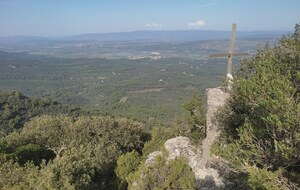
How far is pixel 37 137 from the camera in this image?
113ft

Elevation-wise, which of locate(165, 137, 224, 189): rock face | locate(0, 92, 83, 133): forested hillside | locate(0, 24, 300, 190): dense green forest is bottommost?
locate(0, 92, 83, 133): forested hillside

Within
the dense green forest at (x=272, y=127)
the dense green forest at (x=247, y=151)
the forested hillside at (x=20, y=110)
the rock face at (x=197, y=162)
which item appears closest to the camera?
the dense green forest at (x=272, y=127)

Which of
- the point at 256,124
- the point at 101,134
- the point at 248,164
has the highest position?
the point at 256,124

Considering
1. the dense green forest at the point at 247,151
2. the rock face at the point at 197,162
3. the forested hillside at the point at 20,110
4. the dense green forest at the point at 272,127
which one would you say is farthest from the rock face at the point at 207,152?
the forested hillside at the point at 20,110

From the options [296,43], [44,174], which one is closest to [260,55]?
[296,43]

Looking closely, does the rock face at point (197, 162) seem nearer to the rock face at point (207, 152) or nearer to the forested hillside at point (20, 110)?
the rock face at point (207, 152)

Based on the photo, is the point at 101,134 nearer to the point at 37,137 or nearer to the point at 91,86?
the point at 37,137

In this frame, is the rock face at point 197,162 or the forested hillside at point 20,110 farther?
the forested hillside at point 20,110

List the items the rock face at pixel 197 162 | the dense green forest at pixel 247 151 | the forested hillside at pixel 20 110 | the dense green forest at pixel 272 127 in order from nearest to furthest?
the dense green forest at pixel 272 127
the dense green forest at pixel 247 151
the rock face at pixel 197 162
the forested hillside at pixel 20 110

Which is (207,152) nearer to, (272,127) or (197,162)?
(197,162)

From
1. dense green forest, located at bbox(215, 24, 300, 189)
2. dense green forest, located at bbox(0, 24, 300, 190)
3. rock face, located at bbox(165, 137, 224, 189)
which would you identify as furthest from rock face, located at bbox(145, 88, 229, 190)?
dense green forest, located at bbox(215, 24, 300, 189)

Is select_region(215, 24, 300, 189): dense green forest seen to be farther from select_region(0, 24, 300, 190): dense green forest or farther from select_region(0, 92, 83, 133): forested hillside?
select_region(0, 92, 83, 133): forested hillside

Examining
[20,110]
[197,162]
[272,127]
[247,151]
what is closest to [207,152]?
[197,162]

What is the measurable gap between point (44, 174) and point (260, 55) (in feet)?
Answer: 35.3
